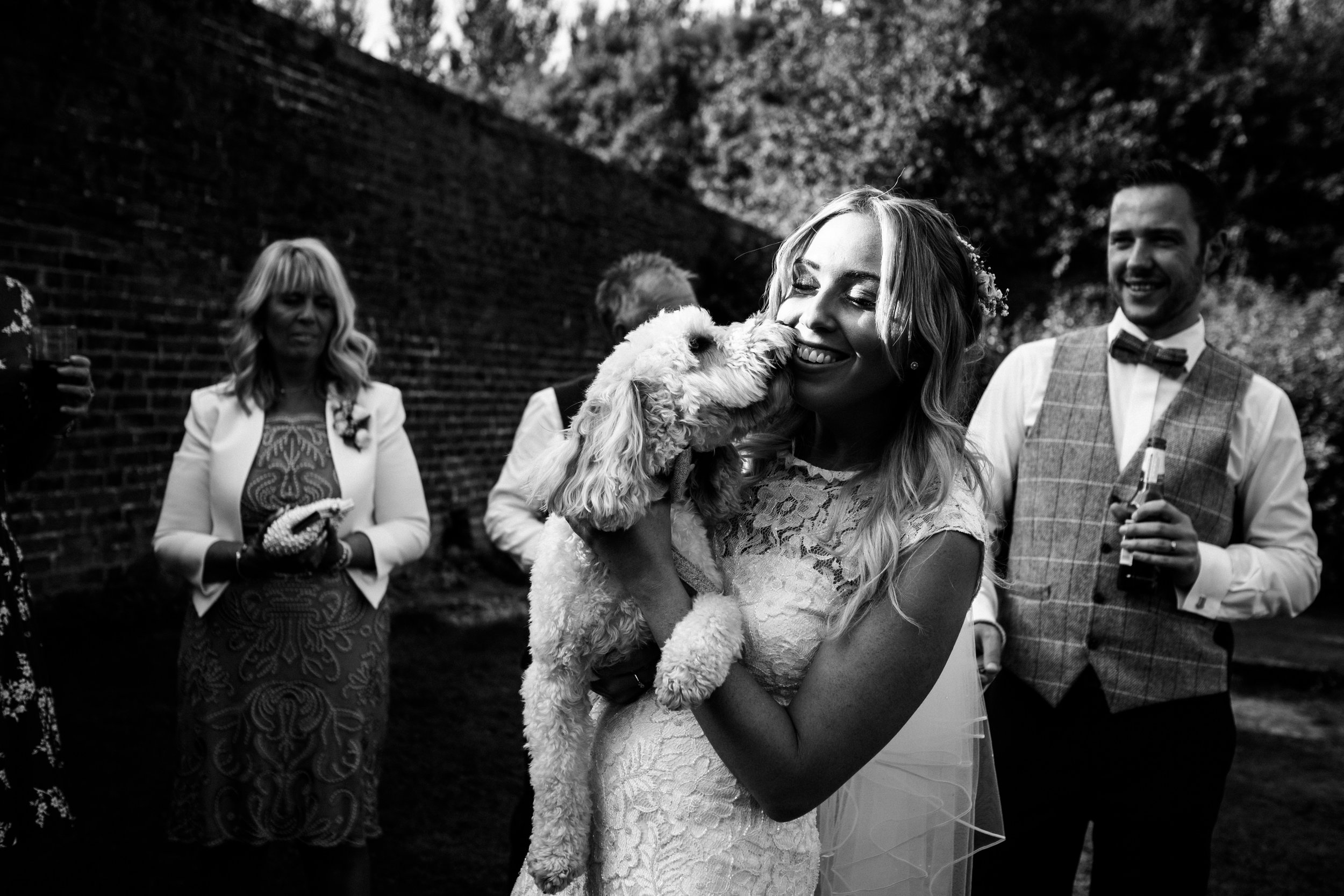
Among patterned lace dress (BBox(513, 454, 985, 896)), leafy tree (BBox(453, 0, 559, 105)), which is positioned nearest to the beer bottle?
patterned lace dress (BBox(513, 454, 985, 896))

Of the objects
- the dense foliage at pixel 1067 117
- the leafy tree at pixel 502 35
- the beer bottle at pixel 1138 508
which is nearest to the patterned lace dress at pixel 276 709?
the beer bottle at pixel 1138 508

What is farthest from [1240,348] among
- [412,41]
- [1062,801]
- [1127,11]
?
[412,41]

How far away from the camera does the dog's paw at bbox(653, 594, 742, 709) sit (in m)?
1.64

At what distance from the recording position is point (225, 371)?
6387 millimetres

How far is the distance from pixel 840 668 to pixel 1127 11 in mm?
19693

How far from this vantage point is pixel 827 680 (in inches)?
67.5

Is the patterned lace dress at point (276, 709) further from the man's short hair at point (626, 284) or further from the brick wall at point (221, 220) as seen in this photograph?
the brick wall at point (221, 220)

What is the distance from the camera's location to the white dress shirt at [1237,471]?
277cm

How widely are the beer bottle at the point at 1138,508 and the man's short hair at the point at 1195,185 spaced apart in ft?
2.66

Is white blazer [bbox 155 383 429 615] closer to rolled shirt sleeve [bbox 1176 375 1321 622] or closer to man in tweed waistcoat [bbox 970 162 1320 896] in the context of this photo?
man in tweed waistcoat [bbox 970 162 1320 896]

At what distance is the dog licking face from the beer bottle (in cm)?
140

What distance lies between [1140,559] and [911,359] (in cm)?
124

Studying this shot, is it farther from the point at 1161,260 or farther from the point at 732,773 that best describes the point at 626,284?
the point at 732,773

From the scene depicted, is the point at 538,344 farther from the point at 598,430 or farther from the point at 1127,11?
the point at 1127,11
